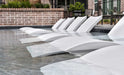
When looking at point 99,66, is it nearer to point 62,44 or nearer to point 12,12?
point 62,44

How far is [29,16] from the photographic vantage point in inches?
511

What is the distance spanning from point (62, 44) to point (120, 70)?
1.77 metres

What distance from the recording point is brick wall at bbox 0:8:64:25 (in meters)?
12.7

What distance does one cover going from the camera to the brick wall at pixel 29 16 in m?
12.7

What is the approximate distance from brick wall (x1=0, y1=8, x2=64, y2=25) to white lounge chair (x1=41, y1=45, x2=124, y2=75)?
35.1 ft

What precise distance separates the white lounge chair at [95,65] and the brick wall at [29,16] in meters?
10.7

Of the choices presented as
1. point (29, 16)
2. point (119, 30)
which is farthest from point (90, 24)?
point (29, 16)

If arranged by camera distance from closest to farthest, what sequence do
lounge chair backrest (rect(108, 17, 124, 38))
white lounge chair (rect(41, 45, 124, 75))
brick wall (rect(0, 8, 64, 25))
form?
white lounge chair (rect(41, 45, 124, 75)), lounge chair backrest (rect(108, 17, 124, 38)), brick wall (rect(0, 8, 64, 25))

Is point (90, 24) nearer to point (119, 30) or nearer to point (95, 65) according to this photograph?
point (119, 30)

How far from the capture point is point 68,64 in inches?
89.4

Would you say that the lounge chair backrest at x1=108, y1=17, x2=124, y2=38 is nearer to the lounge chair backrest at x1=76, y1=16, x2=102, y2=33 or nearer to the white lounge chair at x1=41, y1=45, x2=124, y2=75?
the lounge chair backrest at x1=76, y1=16, x2=102, y2=33

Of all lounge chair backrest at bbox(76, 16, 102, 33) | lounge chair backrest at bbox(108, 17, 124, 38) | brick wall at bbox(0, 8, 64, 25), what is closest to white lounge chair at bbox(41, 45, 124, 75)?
lounge chair backrest at bbox(108, 17, 124, 38)

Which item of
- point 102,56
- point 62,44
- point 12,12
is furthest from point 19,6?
point 102,56

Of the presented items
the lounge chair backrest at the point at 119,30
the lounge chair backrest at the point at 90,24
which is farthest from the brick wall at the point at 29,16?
the lounge chair backrest at the point at 119,30
